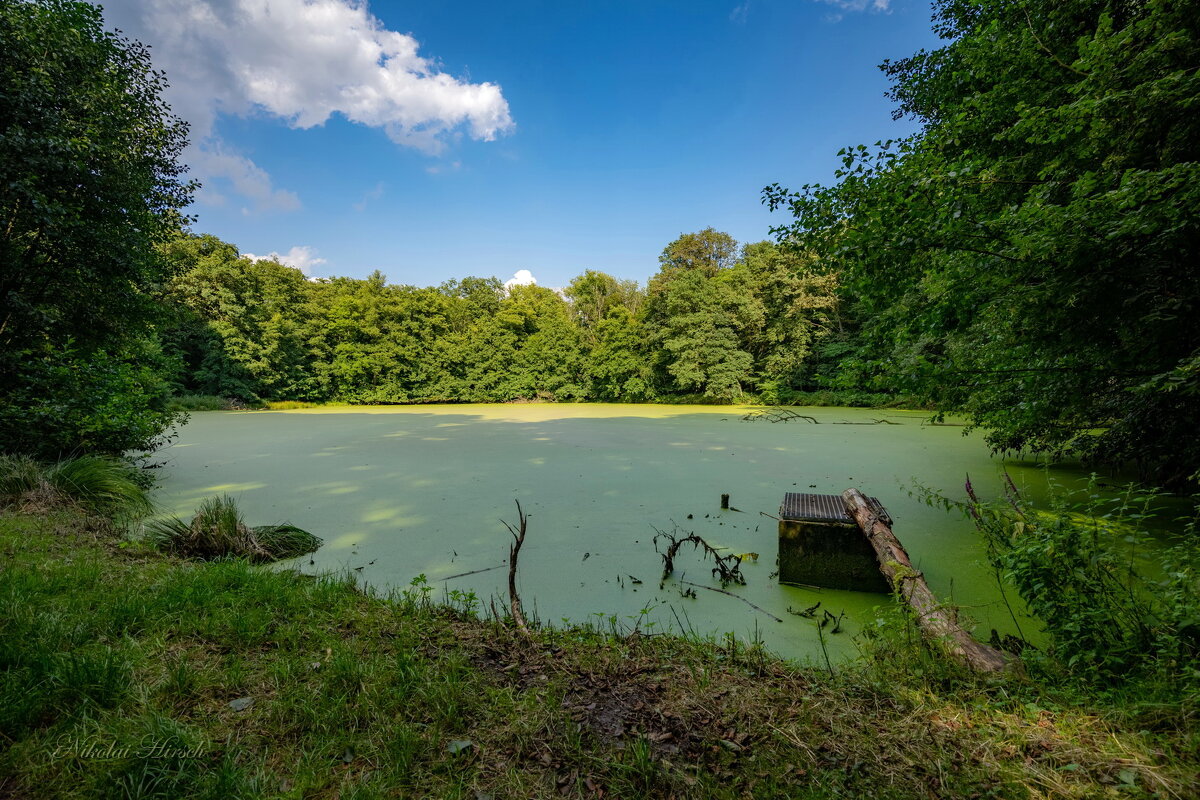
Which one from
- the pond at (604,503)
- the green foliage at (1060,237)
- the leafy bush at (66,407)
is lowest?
the pond at (604,503)

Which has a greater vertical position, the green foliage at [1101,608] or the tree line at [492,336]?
the tree line at [492,336]

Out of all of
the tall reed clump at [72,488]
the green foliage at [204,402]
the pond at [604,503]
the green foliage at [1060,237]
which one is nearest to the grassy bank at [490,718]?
the pond at [604,503]

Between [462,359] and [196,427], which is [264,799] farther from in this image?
[462,359]

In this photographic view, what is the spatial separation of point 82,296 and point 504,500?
4.19 metres

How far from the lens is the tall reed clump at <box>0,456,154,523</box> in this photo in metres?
2.79

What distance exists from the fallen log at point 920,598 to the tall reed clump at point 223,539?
9.89ft

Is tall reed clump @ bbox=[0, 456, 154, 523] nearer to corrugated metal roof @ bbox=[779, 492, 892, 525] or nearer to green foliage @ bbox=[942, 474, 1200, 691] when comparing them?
corrugated metal roof @ bbox=[779, 492, 892, 525]

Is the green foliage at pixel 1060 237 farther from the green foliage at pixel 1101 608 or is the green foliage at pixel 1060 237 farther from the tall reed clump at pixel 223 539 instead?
the tall reed clump at pixel 223 539

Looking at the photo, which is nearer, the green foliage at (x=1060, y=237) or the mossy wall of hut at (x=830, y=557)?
the green foliage at (x=1060, y=237)

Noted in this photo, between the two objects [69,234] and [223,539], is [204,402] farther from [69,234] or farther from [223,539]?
[223,539]

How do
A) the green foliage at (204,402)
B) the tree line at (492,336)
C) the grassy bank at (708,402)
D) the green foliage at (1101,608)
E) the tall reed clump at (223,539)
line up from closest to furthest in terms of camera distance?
the green foliage at (1101,608) → the tall reed clump at (223,539) → the grassy bank at (708,402) → the green foliage at (204,402) → the tree line at (492,336)

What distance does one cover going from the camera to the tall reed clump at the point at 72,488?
9.17 feet

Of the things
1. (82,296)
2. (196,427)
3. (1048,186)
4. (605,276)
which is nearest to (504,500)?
A: (1048,186)

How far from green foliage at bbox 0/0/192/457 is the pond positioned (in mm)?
887
